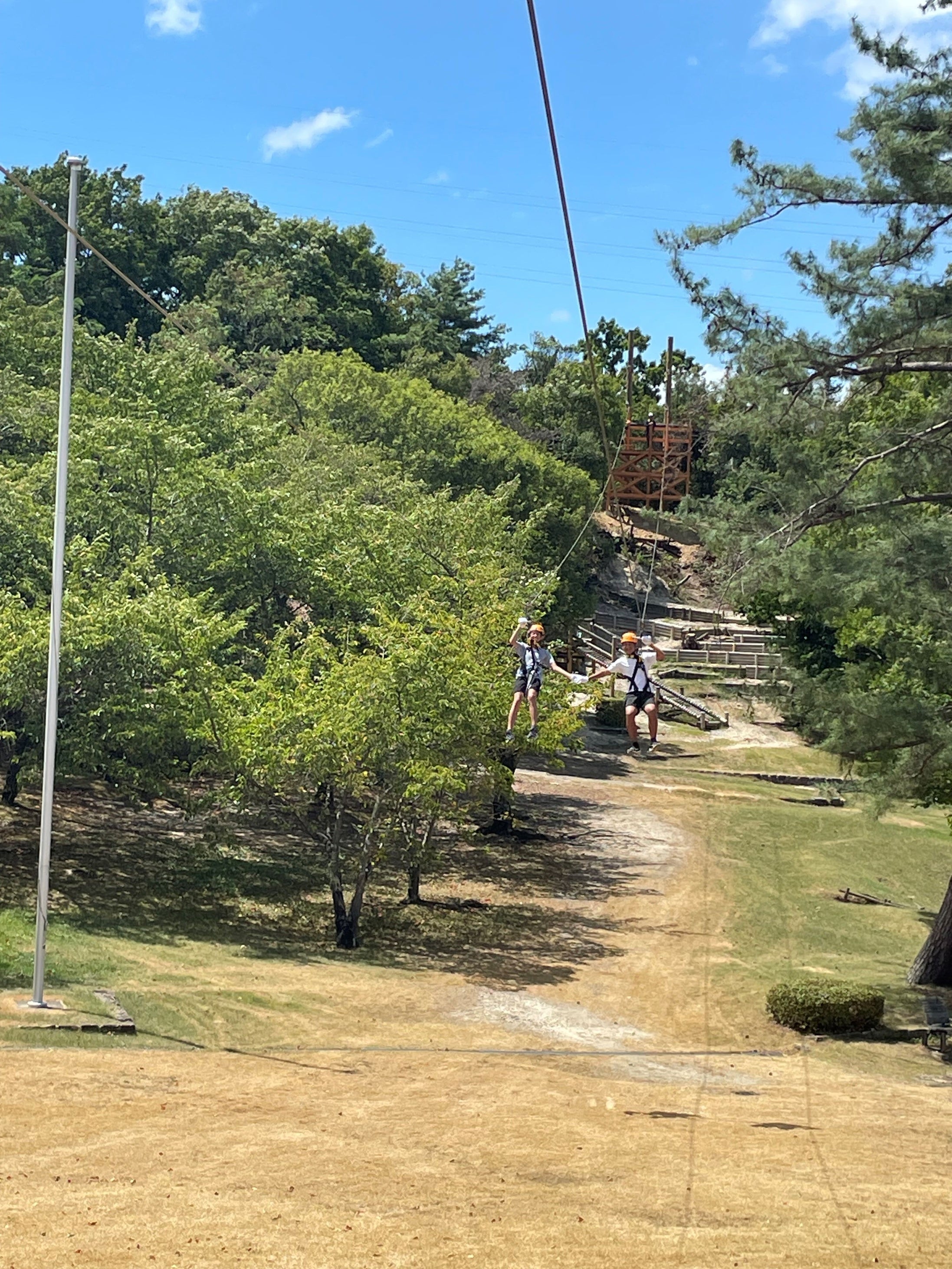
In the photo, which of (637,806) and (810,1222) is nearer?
(810,1222)

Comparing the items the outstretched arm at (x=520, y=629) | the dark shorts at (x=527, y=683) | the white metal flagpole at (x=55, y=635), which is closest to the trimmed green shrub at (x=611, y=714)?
the white metal flagpole at (x=55, y=635)

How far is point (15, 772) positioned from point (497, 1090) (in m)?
18.5

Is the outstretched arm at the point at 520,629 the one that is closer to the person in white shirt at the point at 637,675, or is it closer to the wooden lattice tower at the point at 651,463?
the person in white shirt at the point at 637,675

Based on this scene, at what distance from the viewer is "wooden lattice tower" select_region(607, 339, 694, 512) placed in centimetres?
5766

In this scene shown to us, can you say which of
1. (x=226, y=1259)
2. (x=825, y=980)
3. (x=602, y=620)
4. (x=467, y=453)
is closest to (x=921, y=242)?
(x=825, y=980)

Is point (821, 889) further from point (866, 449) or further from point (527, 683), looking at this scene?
point (527, 683)

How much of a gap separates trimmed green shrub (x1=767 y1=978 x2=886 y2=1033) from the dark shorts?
10301 millimetres

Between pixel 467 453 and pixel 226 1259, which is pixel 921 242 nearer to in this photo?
pixel 226 1259

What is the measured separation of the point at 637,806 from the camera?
154 ft

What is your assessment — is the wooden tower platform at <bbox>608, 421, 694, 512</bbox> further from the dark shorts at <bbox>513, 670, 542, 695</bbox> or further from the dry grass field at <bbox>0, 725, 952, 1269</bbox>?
the dark shorts at <bbox>513, 670, 542, 695</bbox>

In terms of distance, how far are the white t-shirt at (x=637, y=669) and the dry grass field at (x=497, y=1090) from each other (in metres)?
5.33

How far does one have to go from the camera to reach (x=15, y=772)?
33.3m

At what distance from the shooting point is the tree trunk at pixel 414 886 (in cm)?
3372

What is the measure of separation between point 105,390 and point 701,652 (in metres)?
36.7
